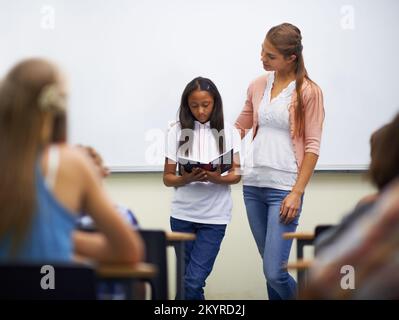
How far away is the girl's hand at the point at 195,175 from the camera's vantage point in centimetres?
346

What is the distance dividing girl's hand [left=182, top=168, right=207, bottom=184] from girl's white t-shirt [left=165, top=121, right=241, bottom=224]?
0.24 ft

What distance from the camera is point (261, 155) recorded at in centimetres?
349

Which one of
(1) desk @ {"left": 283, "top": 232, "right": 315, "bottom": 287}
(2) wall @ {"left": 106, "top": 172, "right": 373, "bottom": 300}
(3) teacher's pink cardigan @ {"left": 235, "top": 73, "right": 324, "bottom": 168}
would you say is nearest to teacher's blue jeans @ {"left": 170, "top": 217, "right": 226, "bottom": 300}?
(3) teacher's pink cardigan @ {"left": 235, "top": 73, "right": 324, "bottom": 168}

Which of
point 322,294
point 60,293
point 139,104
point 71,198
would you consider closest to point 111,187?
point 139,104

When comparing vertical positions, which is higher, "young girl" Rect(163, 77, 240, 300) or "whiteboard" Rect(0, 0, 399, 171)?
"whiteboard" Rect(0, 0, 399, 171)

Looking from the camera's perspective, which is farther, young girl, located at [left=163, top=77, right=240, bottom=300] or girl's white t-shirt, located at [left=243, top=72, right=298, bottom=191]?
young girl, located at [left=163, top=77, right=240, bottom=300]

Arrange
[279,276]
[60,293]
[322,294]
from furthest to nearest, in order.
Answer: [279,276]
[60,293]
[322,294]

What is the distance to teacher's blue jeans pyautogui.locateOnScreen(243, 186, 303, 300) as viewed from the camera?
3443 mm

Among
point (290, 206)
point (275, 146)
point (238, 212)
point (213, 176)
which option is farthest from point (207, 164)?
point (238, 212)

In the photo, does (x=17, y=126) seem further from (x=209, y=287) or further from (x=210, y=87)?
(x=209, y=287)

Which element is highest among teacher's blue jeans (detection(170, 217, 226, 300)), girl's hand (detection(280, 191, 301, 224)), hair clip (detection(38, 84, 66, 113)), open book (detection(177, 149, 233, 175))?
hair clip (detection(38, 84, 66, 113))

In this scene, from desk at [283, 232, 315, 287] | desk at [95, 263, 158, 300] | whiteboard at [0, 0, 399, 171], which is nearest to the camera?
desk at [95, 263, 158, 300]

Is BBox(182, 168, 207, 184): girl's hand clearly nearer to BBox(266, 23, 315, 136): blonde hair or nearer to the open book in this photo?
the open book

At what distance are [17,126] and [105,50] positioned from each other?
2.93 meters
